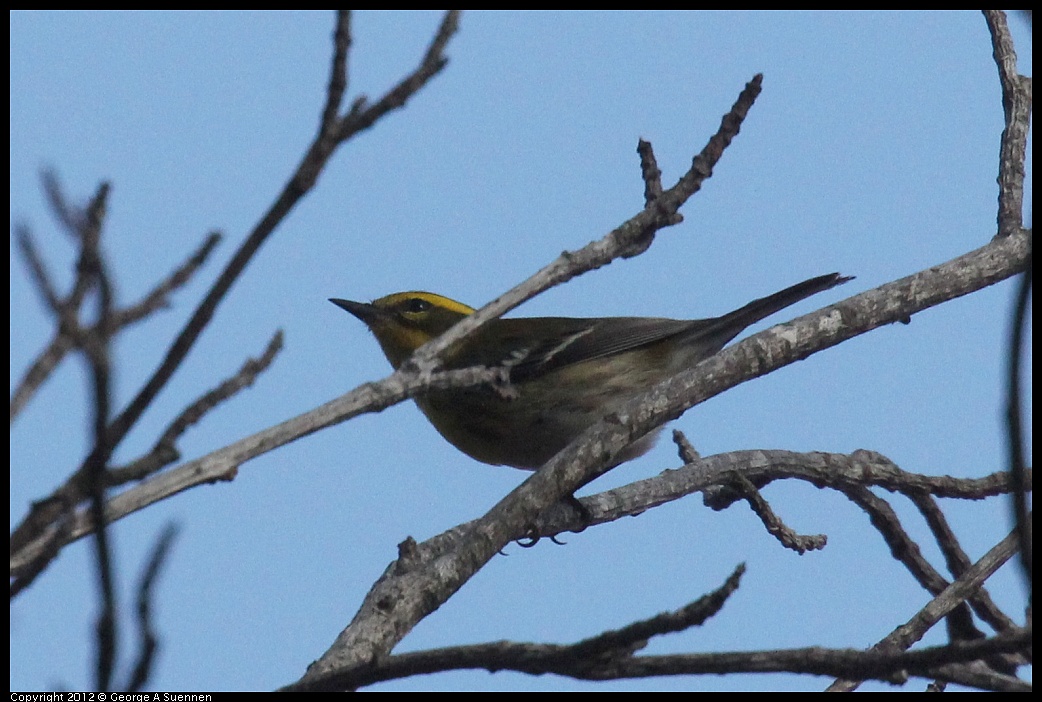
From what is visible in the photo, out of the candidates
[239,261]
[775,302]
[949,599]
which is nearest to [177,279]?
[239,261]

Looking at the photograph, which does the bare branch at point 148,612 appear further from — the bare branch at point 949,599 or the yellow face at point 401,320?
the yellow face at point 401,320

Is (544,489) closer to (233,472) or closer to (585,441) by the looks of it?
(585,441)

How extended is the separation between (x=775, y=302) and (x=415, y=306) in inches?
129

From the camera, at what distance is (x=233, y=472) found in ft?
8.82

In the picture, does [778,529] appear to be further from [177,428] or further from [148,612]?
[148,612]

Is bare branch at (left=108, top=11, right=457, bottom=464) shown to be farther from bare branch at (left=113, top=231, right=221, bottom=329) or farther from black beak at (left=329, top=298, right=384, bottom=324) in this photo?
black beak at (left=329, top=298, right=384, bottom=324)

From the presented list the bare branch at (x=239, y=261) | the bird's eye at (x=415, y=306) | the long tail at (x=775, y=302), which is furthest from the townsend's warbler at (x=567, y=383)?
the bare branch at (x=239, y=261)

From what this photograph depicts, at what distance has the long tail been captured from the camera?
6309mm

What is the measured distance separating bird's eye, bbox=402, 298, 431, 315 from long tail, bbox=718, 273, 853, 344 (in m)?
2.72

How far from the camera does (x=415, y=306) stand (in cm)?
880

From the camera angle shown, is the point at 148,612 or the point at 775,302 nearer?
the point at 148,612

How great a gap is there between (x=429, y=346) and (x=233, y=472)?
848mm

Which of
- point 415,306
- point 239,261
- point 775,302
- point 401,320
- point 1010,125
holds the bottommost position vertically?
point 239,261

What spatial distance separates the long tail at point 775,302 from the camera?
6.31 metres
